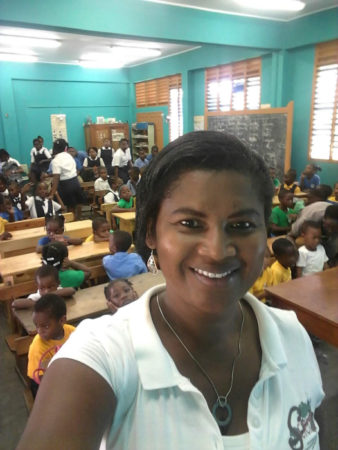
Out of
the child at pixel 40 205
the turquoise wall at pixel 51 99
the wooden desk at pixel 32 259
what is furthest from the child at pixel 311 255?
the turquoise wall at pixel 51 99

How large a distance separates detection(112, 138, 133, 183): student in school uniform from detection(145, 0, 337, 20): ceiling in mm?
3766

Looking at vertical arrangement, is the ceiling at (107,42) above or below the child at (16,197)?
above

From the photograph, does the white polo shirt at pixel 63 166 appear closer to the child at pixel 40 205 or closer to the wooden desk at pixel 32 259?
the child at pixel 40 205

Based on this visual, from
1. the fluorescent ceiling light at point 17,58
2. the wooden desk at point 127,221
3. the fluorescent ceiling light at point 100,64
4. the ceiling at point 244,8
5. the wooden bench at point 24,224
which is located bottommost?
the wooden desk at point 127,221

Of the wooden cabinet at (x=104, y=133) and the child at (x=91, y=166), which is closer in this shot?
the child at (x=91, y=166)

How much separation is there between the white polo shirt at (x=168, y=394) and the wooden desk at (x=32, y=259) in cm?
269

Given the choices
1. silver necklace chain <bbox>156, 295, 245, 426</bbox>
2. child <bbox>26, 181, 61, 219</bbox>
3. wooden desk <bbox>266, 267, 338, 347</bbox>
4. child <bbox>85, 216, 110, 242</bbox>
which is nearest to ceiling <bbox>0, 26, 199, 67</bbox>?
child <bbox>26, 181, 61, 219</bbox>

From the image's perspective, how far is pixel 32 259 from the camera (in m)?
3.44

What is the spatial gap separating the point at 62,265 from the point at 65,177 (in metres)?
3.53

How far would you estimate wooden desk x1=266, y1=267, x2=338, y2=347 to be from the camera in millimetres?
1900

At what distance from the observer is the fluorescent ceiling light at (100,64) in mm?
10336

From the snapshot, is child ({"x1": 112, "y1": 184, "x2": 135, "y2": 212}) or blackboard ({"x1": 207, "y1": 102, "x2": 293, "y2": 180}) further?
blackboard ({"x1": 207, "y1": 102, "x2": 293, "y2": 180})

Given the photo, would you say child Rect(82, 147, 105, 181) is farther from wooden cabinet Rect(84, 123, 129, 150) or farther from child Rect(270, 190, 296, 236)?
child Rect(270, 190, 296, 236)

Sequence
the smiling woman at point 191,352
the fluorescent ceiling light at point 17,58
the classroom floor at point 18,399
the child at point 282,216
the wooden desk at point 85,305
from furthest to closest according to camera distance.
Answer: the fluorescent ceiling light at point 17,58 → the child at point 282,216 → the wooden desk at point 85,305 → the classroom floor at point 18,399 → the smiling woman at point 191,352
